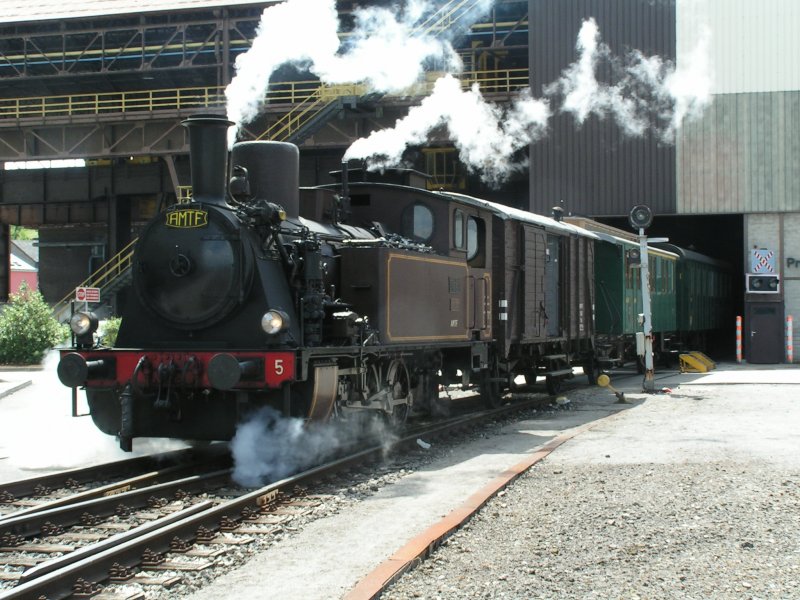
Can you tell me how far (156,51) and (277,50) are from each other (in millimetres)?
17928

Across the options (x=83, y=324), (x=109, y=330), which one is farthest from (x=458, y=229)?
(x=109, y=330)

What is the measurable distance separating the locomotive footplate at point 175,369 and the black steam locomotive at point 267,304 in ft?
0.04

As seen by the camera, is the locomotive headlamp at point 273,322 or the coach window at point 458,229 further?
the coach window at point 458,229

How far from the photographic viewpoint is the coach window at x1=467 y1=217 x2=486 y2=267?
38.8ft

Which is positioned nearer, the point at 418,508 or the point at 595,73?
the point at 418,508

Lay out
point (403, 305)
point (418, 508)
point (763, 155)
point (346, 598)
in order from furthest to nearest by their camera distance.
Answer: point (763, 155)
point (403, 305)
point (418, 508)
point (346, 598)

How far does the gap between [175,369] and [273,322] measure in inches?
37.7

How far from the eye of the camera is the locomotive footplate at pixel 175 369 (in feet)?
24.8

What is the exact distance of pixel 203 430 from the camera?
8.25 m

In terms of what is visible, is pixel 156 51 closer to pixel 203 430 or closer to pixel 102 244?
pixel 102 244

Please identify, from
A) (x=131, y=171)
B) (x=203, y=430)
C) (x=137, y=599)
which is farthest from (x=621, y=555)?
(x=131, y=171)

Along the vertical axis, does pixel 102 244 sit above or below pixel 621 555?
above

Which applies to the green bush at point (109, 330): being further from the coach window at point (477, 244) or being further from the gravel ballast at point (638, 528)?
the gravel ballast at point (638, 528)

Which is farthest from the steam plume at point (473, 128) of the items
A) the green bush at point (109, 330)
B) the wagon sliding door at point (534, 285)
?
the green bush at point (109, 330)
